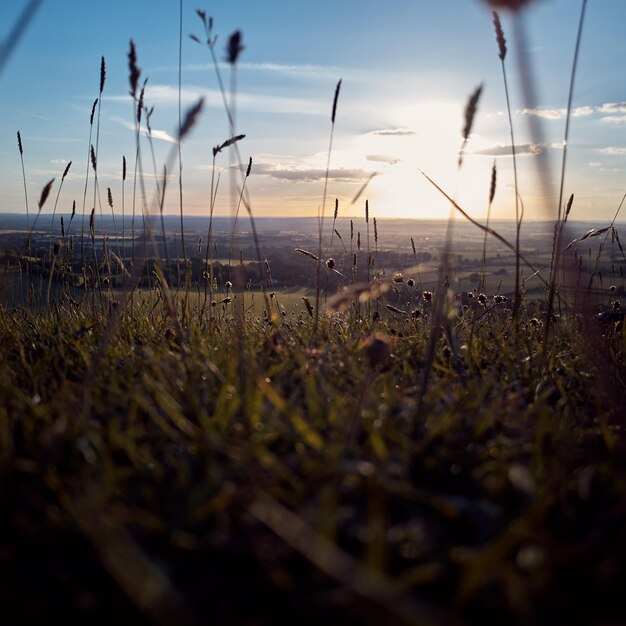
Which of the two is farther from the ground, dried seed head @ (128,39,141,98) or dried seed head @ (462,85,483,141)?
dried seed head @ (128,39,141,98)

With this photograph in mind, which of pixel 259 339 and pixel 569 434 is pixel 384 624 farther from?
pixel 259 339

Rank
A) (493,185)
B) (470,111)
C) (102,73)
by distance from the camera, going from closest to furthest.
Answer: (470,111) → (493,185) → (102,73)

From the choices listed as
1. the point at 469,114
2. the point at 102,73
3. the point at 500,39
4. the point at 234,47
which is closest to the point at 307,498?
the point at 469,114

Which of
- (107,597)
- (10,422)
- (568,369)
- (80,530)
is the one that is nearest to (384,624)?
(107,597)

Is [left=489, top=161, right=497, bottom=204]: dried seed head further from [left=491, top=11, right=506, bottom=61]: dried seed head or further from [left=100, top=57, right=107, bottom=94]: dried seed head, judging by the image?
[left=100, top=57, right=107, bottom=94]: dried seed head

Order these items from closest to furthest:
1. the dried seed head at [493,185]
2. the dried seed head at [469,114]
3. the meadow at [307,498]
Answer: the meadow at [307,498]
the dried seed head at [469,114]
the dried seed head at [493,185]

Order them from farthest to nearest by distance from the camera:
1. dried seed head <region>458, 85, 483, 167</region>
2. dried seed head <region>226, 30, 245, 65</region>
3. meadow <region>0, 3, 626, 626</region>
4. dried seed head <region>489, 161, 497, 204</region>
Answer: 1. dried seed head <region>489, 161, 497, 204</region>
2. dried seed head <region>226, 30, 245, 65</region>
3. dried seed head <region>458, 85, 483, 167</region>
4. meadow <region>0, 3, 626, 626</region>

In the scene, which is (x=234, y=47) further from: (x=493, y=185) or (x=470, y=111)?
(x=493, y=185)

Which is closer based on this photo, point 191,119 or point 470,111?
point 470,111

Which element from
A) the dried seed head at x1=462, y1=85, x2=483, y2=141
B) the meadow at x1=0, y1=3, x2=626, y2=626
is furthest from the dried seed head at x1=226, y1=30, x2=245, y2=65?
the dried seed head at x1=462, y1=85, x2=483, y2=141

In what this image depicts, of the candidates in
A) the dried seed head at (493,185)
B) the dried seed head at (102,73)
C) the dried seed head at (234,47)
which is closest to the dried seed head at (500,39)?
the dried seed head at (493,185)

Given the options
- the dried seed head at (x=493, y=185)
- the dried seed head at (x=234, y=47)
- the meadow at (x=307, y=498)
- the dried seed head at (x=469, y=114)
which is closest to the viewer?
the meadow at (x=307, y=498)

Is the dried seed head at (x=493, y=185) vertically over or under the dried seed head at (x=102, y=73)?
under

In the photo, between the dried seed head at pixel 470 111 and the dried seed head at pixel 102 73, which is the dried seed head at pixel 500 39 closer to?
the dried seed head at pixel 470 111
